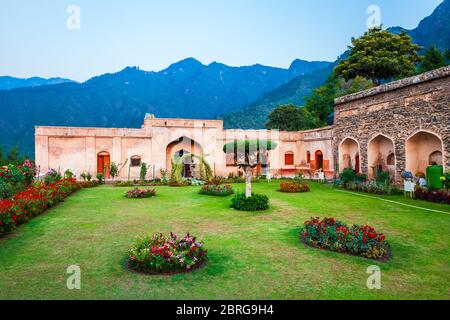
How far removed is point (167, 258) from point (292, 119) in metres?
37.6

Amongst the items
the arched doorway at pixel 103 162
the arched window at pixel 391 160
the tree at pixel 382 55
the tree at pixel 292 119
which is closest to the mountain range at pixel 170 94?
the tree at pixel 292 119

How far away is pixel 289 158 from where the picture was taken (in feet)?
82.1

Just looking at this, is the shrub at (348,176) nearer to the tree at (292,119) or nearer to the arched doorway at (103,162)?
the arched doorway at (103,162)

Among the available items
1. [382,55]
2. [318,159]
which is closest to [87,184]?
[318,159]

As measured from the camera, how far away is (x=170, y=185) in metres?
18.6

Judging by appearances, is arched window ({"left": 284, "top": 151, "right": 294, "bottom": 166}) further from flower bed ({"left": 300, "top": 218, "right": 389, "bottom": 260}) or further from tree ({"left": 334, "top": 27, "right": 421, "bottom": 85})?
flower bed ({"left": 300, "top": 218, "right": 389, "bottom": 260})

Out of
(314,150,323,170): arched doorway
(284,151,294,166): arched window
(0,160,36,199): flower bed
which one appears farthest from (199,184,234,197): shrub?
(284,151,294,166): arched window

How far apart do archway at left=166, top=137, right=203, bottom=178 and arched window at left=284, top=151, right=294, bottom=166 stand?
762 cm

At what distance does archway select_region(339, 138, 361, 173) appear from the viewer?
1930cm

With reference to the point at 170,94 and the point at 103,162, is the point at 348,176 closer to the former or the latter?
the point at 103,162

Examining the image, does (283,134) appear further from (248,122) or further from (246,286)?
(248,122)

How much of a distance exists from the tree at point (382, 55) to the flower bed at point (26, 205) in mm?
26038
